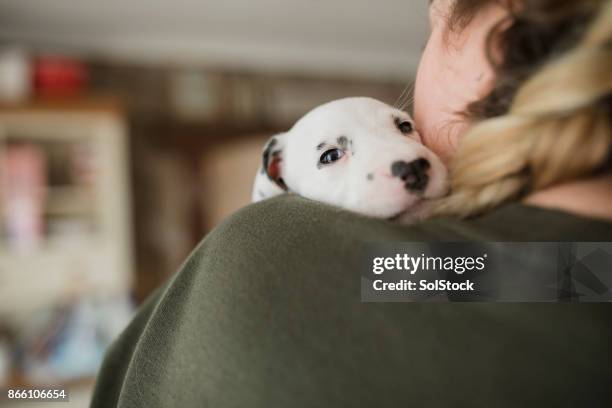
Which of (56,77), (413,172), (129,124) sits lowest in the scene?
(413,172)

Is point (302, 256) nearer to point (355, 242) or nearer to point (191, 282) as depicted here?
point (355, 242)

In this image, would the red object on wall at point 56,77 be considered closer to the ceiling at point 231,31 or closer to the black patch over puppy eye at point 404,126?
the ceiling at point 231,31

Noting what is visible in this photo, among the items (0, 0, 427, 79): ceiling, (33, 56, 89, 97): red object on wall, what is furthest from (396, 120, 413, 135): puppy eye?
(33, 56, 89, 97): red object on wall

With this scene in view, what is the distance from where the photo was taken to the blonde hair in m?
0.37

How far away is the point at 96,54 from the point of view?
3.44 m

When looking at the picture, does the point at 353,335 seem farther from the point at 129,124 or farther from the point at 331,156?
the point at 129,124

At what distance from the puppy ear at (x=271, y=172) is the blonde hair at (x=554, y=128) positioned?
38cm

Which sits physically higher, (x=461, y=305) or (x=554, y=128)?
(x=554, y=128)

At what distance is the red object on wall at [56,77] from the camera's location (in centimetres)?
274

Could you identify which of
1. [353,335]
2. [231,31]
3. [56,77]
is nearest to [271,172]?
[353,335]

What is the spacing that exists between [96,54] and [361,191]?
3445 millimetres

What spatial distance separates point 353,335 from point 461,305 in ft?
0.28

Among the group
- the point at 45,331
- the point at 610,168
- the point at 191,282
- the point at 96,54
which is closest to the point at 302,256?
the point at 191,282

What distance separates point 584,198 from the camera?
0.39m
